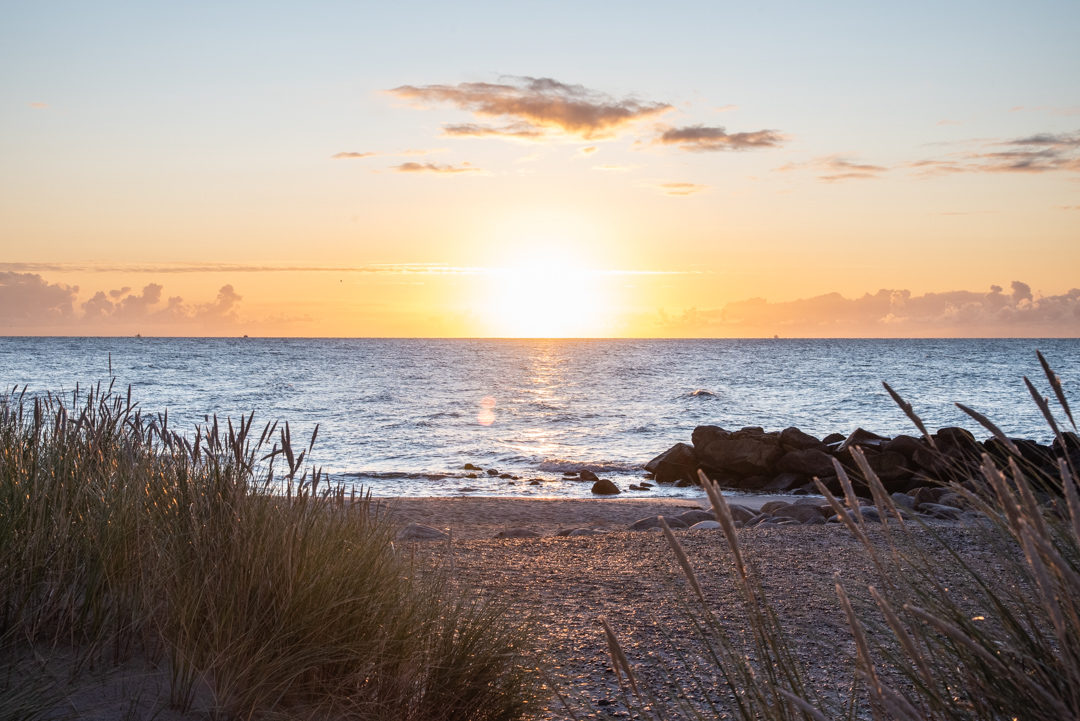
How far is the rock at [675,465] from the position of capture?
82.1ft

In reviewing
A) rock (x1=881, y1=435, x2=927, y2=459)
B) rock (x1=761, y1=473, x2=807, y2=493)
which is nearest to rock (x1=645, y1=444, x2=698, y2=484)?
rock (x1=761, y1=473, x2=807, y2=493)

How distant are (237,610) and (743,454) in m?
21.8

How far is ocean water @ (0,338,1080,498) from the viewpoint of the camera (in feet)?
90.8

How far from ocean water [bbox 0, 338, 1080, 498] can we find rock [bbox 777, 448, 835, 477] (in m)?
3.84

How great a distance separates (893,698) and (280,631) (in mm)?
3108

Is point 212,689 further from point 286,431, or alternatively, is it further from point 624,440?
point 624,440

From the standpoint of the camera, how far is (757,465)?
24.1 meters

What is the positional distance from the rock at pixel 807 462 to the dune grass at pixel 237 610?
66.1ft

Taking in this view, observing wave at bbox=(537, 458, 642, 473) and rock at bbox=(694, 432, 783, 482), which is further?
wave at bbox=(537, 458, 642, 473)

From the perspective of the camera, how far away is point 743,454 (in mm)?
24312

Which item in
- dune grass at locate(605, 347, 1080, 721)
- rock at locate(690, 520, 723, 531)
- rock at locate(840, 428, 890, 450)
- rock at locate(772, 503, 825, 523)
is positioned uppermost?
dune grass at locate(605, 347, 1080, 721)

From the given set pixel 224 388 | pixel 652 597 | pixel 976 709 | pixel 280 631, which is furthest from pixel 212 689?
pixel 224 388

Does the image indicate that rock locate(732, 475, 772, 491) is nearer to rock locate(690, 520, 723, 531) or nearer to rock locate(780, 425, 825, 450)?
rock locate(780, 425, 825, 450)

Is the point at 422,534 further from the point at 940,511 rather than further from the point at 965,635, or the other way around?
the point at 965,635
